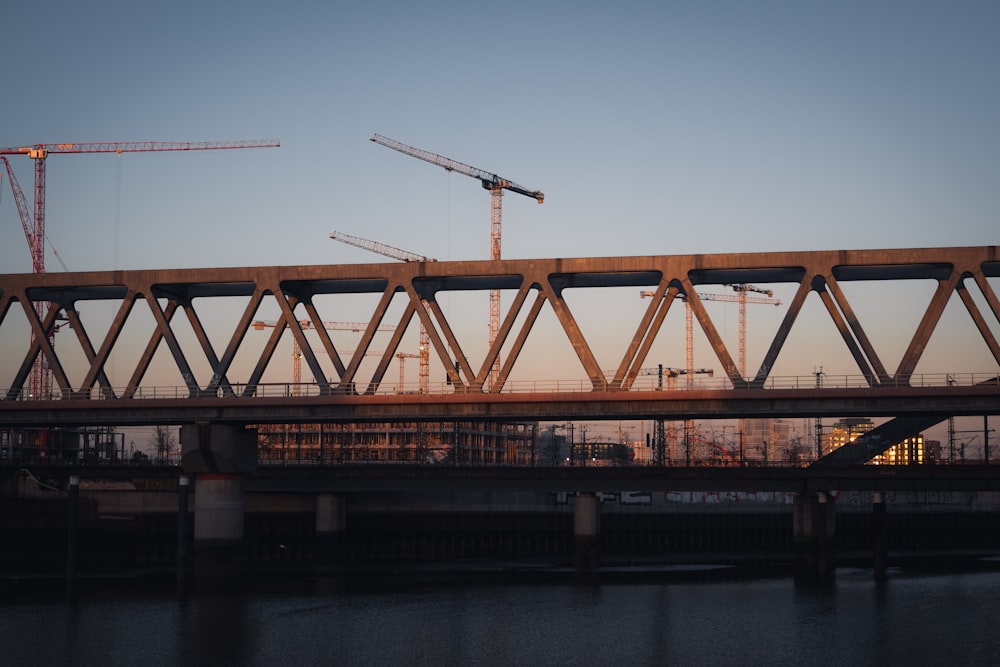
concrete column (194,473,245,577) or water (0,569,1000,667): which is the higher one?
concrete column (194,473,245,577)

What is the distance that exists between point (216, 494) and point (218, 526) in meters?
1.86

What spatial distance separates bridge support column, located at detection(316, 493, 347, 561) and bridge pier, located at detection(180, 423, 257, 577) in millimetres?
Answer: 24263

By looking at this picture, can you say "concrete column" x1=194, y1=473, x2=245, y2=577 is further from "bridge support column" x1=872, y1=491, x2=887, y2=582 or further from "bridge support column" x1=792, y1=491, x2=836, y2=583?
"bridge support column" x1=872, y1=491, x2=887, y2=582

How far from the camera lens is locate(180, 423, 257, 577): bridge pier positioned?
70.3 meters

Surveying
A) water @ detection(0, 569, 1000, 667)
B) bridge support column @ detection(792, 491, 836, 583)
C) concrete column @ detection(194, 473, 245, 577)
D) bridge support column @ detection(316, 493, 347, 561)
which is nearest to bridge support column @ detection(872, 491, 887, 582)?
bridge support column @ detection(792, 491, 836, 583)

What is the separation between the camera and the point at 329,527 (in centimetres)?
9700

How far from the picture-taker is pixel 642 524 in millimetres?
110500

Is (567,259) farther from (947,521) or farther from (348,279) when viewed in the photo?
(947,521)

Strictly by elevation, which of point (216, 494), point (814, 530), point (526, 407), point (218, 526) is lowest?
point (814, 530)

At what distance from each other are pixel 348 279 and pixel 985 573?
4685cm

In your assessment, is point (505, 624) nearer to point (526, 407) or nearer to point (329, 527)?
point (526, 407)

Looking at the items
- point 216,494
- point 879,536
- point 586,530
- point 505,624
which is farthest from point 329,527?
point 505,624

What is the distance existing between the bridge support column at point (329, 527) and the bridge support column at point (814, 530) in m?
35.2

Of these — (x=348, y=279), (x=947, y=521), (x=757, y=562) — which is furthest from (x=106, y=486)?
(x=947, y=521)
